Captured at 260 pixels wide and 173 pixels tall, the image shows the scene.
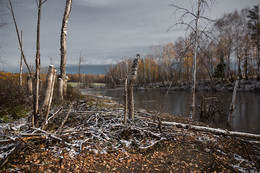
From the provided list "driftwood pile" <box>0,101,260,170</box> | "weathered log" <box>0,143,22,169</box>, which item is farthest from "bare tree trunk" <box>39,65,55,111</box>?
"weathered log" <box>0,143,22,169</box>

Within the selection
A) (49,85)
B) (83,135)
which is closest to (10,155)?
(83,135)

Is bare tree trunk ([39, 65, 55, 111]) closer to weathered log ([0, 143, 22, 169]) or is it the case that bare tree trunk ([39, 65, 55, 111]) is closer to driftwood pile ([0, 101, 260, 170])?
driftwood pile ([0, 101, 260, 170])

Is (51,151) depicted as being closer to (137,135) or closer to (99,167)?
(99,167)

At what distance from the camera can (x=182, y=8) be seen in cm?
732

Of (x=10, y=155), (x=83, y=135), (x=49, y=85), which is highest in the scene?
(x=49, y=85)

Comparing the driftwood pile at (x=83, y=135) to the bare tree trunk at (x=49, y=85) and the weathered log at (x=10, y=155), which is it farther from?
the bare tree trunk at (x=49, y=85)

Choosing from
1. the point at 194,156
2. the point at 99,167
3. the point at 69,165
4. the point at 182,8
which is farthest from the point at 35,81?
the point at 182,8

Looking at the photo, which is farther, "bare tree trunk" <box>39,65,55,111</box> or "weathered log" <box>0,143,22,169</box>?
"bare tree trunk" <box>39,65,55,111</box>

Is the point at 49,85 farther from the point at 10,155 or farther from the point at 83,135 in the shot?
the point at 10,155

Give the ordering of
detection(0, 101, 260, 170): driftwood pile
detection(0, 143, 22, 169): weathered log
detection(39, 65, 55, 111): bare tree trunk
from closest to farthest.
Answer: detection(0, 143, 22, 169): weathered log → detection(0, 101, 260, 170): driftwood pile → detection(39, 65, 55, 111): bare tree trunk

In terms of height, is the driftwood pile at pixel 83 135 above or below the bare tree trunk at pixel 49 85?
below

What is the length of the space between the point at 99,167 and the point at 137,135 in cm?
176

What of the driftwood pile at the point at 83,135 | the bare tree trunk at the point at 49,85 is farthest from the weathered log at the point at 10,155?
the bare tree trunk at the point at 49,85

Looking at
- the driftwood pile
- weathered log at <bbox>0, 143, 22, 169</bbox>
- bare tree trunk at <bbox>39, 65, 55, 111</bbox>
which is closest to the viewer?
weathered log at <bbox>0, 143, 22, 169</bbox>
